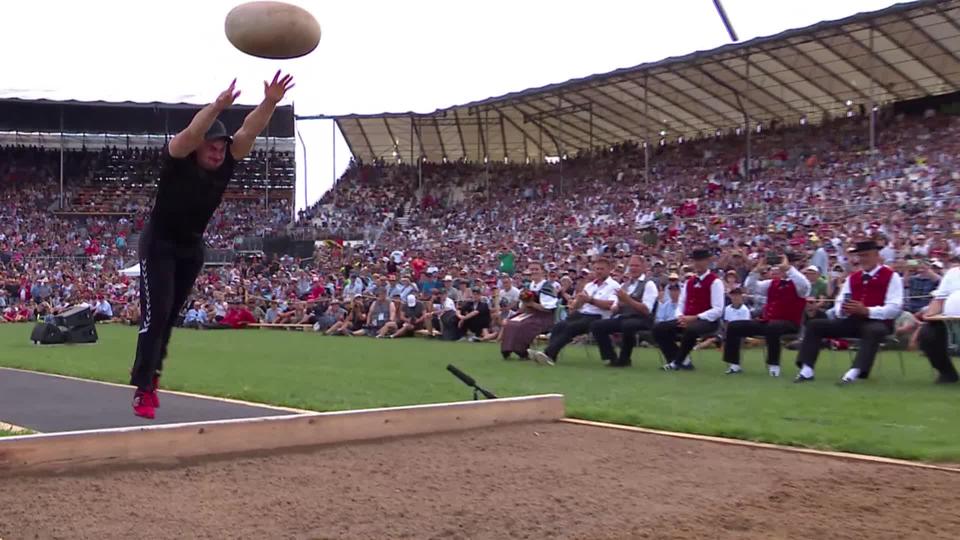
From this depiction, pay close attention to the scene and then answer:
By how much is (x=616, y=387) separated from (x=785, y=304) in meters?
2.41

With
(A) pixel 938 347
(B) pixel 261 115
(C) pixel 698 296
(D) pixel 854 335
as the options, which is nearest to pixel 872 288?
(D) pixel 854 335

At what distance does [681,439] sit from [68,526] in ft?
10.7

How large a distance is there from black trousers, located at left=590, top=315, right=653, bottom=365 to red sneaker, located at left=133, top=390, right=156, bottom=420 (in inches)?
263

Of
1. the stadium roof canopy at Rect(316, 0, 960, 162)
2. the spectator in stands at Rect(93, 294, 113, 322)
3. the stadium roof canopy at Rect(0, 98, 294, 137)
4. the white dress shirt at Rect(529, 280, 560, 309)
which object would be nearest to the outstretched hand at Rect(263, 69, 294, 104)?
the white dress shirt at Rect(529, 280, 560, 309)

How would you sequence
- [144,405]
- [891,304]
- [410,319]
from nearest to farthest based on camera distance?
[144,405] < [891,304] < [410,319]

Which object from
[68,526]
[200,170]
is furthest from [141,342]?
[68,526]

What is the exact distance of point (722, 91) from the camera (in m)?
32.4

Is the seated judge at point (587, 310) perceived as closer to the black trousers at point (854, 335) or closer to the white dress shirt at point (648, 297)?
the white dress shirt at point (648, 297)

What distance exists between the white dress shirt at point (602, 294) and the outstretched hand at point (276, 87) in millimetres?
7406

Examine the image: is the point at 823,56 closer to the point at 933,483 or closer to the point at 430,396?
the point at 430,396

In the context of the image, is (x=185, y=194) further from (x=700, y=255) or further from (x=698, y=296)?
(x=698, y=296)

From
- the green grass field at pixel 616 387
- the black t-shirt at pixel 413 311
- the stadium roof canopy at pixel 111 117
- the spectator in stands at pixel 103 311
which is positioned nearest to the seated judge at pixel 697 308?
the green grass field at pixel 616 387

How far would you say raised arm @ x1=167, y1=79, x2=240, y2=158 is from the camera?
16.0ft

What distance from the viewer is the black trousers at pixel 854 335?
8711 millimetres
